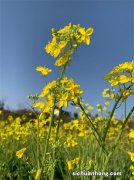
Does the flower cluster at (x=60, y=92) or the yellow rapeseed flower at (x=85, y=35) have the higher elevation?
the yellow rapeseed flower at (x=85, y=35)

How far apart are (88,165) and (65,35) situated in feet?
3.12

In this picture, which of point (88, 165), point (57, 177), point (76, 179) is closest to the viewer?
point (88, 165)

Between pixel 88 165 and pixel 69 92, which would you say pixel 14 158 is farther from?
pixel 69 92

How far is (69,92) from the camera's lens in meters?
2.13

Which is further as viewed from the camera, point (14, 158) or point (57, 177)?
point (14, 158)

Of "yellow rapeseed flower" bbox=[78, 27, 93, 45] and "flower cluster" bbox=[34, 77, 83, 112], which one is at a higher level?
"yellow rapeseed flower" bbox=[78, 27, 93, 45]

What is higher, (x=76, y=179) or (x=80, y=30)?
(x=80, y=30)

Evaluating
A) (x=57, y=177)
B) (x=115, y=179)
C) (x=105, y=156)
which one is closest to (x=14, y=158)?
(x=57, y=177)

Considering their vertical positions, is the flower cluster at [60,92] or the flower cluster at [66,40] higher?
the flower cluster at [66,40]

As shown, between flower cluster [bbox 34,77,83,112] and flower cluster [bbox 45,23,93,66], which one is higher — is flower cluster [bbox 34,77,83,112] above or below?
below

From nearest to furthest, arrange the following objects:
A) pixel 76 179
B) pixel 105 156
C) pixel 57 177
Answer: pixel 105 156, pixel 76 179, pixel 57 177

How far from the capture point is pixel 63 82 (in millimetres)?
2121

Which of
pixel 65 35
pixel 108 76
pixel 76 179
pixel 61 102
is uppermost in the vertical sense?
pixel 65 35

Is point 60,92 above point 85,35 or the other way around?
the other way around
